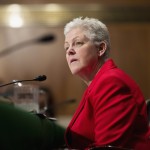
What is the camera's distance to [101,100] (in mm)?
1314

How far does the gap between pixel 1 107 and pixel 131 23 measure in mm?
3842

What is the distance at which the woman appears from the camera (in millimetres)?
1275

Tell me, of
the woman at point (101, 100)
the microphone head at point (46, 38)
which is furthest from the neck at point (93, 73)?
the microphone head at point (46, 38)

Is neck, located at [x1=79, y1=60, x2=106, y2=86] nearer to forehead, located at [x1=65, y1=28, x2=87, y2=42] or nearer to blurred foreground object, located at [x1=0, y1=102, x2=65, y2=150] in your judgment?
forehead, located at [x1=65, y1=28, x2=87, y2=42]

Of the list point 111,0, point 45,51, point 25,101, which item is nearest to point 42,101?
point 25,101

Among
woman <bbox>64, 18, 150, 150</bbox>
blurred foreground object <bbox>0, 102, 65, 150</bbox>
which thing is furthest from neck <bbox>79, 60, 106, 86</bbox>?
blurred foreground object <bbox>0, 102, 65, 150</bbox>

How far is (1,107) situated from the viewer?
0.92 metres

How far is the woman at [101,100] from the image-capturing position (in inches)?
50.2

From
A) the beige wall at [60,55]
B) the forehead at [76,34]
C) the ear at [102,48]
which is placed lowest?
the beige wall at [60,55]

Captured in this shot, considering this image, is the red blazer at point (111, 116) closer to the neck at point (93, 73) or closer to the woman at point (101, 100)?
→ the woman at point (101, 100)

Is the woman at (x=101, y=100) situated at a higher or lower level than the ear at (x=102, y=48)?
lower

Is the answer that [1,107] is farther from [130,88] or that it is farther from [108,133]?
[130,88]

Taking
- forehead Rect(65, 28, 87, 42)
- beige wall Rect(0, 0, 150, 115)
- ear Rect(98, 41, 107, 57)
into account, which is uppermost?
forehead Rect(65, 28, 87, 42)

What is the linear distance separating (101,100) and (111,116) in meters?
0.07
